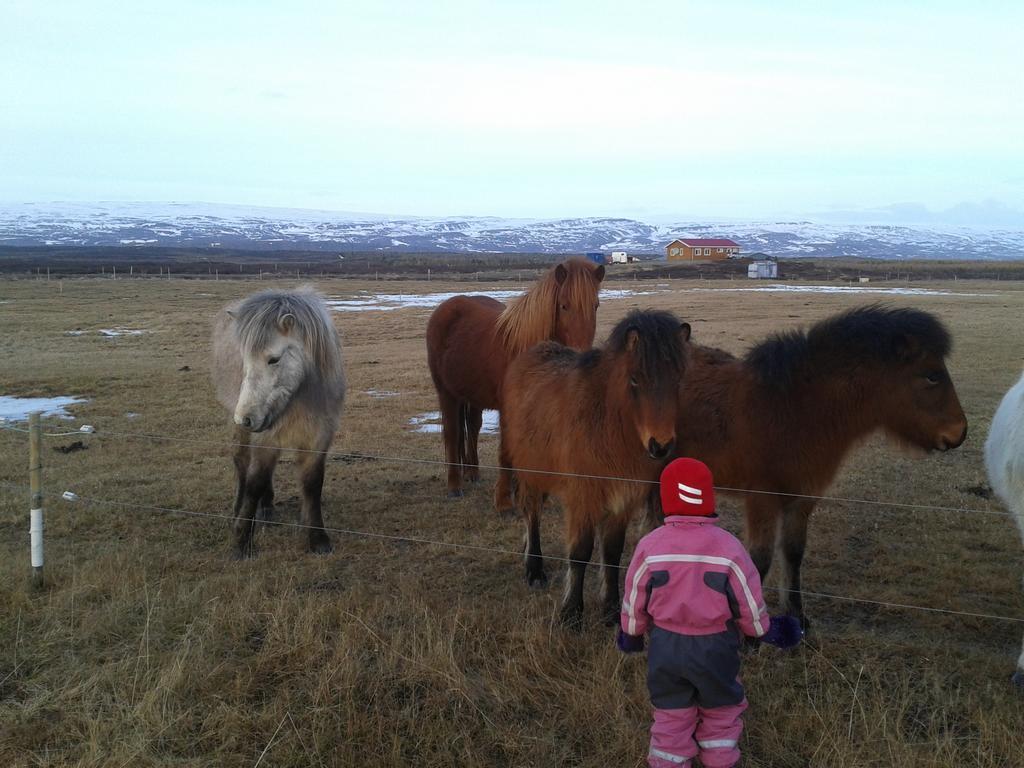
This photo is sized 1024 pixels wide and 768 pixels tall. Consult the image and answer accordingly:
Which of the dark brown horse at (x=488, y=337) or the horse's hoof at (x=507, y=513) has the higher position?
the dark brown horse at (x=488, y=337)

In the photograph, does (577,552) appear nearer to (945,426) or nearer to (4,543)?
(945,426)

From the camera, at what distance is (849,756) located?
310 cm

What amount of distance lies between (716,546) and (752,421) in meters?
1.92

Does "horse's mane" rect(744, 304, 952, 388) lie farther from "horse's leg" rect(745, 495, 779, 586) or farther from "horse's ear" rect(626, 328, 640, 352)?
"horse's ear" rect(626, 328, 640, 352)

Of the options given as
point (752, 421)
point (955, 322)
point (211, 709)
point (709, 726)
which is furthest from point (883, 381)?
point (955, 322)

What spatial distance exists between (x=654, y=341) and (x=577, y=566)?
5.01 feet

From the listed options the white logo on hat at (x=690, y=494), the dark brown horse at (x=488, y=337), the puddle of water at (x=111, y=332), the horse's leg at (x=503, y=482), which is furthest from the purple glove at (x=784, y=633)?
the puddle of water at (x=111, y=332)

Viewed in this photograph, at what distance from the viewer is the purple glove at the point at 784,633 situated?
302 centimetres

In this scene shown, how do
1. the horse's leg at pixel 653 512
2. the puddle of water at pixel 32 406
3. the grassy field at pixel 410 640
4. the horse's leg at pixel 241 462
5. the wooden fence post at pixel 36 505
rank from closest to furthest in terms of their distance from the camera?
the grassy field at pixel 410 640, the wooden fence post at pixel 36 505, the horse's leg at pixel 653 512, the horse's leg at pixel 241 462, the puddle of water at pixel 32 406

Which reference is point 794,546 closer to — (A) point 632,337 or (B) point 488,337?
(A) point 632,337

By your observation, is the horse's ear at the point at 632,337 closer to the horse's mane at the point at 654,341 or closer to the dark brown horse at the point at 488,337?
the horse's mane at the point at 654,341

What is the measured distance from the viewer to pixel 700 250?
327 feet

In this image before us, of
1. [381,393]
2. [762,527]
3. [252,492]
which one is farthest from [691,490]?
[381,393]

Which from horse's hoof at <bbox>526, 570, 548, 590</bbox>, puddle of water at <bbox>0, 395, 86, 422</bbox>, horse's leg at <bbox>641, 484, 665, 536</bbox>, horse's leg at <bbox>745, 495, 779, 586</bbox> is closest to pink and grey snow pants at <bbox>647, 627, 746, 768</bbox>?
horse's leg at <bbox>745, 495, 779, 586</bbox>
